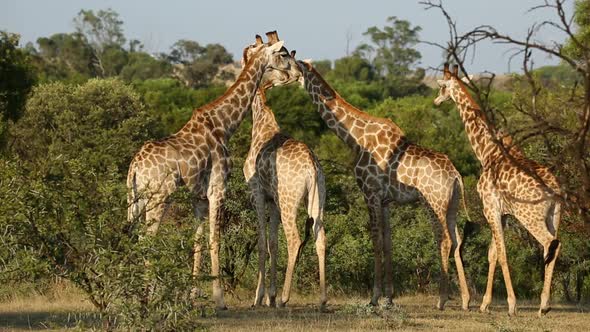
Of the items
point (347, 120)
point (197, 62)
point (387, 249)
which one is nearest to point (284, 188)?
point (347, 120)

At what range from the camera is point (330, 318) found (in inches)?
459

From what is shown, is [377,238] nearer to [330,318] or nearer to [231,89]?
[330,318]

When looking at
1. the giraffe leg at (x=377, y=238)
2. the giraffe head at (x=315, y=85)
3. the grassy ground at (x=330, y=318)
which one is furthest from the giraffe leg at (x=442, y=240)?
the giraffe head at (x=315, y=85)

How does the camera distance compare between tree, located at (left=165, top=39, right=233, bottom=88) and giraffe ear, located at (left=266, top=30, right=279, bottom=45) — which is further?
tree, located at (left=165, top=39, right=233, bottom=88)

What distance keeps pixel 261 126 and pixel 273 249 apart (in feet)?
5.41

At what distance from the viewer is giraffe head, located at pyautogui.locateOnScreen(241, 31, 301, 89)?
13734 millimetres

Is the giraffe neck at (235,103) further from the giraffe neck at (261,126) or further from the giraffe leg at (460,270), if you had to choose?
the giraffe leg at (460,270)

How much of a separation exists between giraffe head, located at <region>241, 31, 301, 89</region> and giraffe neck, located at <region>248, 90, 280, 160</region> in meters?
0.31

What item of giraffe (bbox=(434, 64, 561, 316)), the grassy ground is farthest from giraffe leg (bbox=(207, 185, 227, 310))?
giraffe (bbox=(434, 64, 561, 316))

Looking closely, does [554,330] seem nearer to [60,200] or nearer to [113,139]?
[60,200]

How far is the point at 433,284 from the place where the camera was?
17.1m

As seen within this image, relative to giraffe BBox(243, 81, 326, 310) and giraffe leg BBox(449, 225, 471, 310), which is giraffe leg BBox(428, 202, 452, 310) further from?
giraffe BBox(243, 81, 326, 310)

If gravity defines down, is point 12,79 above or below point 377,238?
above

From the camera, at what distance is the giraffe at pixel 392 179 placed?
13102 mm
